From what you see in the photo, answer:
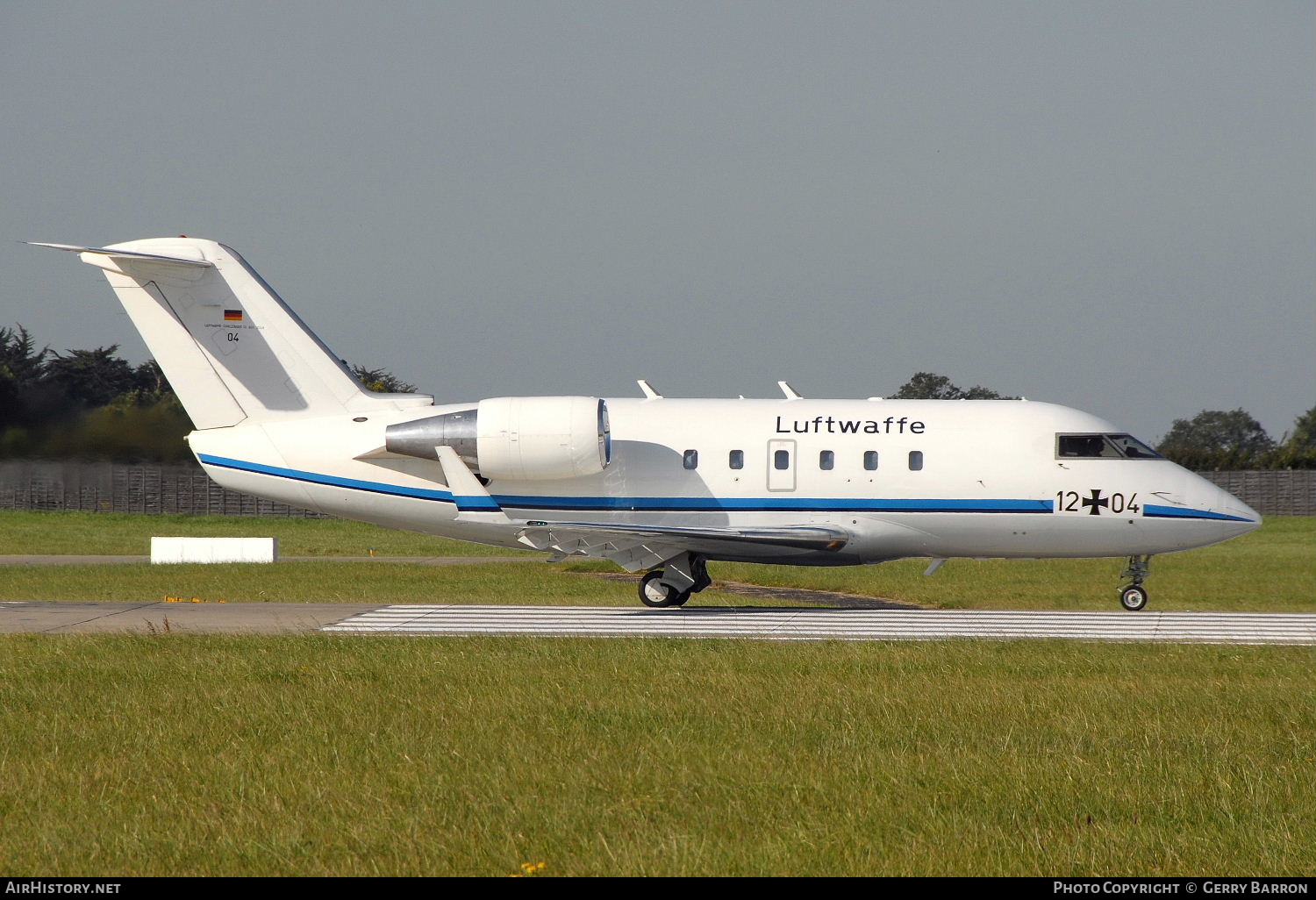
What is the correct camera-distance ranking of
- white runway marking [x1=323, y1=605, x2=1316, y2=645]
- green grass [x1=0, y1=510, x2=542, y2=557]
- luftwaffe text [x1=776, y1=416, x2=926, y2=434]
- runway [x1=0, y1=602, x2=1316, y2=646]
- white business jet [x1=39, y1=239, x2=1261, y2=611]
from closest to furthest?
runway [x1=0, y1=602, x2=1316, y2=646] → white runway marking [x1=323, y1=605, x2=1316, y2=645] → white business jet [x1=39, y1=239, x2=1261, y2=611] → luftwaffe text [x1=776, y1=416, x2=926, y2=434] → green grass [x1=0, y1=510, x2=542, y2=557]

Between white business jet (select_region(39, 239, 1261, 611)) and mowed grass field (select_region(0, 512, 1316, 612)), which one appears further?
mowed grass field (select_region(0, 512, 1316, 612))

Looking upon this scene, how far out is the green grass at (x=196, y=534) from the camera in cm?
4128

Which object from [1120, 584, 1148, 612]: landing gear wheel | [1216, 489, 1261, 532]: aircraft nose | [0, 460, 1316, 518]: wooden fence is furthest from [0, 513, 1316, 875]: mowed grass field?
[0, 460, 1316, 518]: wooden fence

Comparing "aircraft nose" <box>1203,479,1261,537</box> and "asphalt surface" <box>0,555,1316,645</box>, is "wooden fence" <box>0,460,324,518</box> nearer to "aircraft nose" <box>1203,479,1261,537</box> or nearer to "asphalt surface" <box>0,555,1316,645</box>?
"asphalt surface" <box>0,555,1316,645</box>

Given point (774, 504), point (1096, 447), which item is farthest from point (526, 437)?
point (1096, 447)

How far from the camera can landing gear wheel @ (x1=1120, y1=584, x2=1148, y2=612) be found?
70.0ft

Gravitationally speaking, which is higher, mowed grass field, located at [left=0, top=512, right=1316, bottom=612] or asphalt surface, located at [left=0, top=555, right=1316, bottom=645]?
asphalt surface, located at [left=0, top=555, right=1316, bottom=645]

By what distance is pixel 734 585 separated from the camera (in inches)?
1125

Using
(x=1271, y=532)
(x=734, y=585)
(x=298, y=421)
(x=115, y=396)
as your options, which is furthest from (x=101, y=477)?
(x=1271, y=532)

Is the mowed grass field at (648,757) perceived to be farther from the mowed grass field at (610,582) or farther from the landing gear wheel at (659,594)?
the mowed grass field at (610,582)

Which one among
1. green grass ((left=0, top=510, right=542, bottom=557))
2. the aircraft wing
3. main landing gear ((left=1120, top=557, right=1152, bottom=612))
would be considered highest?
the aircraft wing

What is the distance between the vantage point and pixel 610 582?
92.9ft
